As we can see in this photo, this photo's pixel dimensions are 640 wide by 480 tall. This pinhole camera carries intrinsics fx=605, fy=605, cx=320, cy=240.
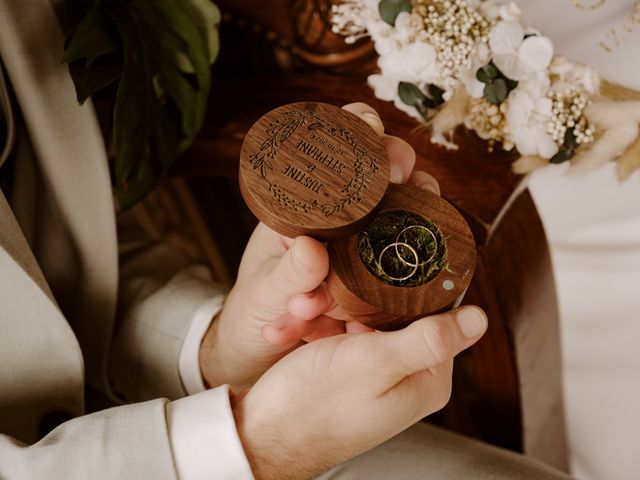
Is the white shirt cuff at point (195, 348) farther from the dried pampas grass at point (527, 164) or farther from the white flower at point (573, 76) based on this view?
the white flower at point (573, 76)

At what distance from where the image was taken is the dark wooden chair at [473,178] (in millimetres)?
914

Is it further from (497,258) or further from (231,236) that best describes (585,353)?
(231,236)

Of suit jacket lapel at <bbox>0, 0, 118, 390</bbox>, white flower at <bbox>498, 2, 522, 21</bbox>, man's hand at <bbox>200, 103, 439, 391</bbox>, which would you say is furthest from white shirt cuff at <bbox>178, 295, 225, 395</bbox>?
white flower at <bbox>498, 2, 522, 21</bbox>

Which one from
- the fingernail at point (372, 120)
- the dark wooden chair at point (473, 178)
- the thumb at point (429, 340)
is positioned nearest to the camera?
the thumb at point (429, 340)

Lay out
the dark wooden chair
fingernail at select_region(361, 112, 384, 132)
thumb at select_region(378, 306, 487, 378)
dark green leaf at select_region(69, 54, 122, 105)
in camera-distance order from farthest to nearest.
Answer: the dark wooden chair → dark green leaf at select_region(69, 54, 122, 105) → fingernail at select_region(361, 112, 384, 132) → thumb at select_region(378, 306, 487, 378)

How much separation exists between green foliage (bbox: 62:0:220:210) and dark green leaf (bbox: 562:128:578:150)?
568 mm

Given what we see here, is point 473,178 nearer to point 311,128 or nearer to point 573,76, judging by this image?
point 573,76

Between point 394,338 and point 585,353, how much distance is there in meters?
0.73

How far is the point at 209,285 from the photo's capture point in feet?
3.48

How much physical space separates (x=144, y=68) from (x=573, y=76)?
638 millimetres

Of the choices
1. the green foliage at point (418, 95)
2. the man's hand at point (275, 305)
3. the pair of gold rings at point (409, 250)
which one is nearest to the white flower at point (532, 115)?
the green foliage at point (418, 95)

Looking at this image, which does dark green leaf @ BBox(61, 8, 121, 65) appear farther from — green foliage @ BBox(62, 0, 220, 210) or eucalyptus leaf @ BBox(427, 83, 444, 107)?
eucalyptus leaf @ BBox(427, 83, 444, 107)

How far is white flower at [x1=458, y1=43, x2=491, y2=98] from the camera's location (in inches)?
33.2

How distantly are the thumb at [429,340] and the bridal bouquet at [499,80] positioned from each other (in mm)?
375
